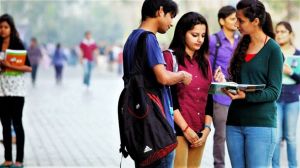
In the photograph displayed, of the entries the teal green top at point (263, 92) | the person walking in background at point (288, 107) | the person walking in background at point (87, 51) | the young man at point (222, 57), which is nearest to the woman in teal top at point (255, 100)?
the teal green top at point (263, 92)

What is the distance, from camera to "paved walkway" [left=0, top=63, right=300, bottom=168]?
32.4 ft

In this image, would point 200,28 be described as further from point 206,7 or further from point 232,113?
point 206,7

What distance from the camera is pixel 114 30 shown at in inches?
3784

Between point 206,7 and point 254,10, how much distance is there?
40062mm

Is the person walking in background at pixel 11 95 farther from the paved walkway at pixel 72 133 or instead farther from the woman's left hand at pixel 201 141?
the woman's left hand at pixel 201 141

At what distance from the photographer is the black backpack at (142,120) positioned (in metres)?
5.07

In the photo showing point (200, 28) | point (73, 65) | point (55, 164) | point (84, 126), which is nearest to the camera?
point (200, 28)

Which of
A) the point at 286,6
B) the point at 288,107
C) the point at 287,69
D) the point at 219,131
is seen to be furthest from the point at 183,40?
the point at 286,6

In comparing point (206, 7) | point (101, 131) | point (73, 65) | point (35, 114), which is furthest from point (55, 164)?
point (73, 65)

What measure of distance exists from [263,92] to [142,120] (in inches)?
36.7

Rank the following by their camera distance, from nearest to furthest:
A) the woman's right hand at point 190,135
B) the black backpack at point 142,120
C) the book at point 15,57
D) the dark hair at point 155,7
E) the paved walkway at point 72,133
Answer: the black backpack at point 142,120
the dark hair at point 155,7
the woman's right hand at point 190,135
the book at point 15,57
the paved walkway at point 72,133

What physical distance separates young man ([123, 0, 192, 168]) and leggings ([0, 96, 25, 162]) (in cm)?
397

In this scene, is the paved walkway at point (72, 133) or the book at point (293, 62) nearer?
the book at point (293, 62)

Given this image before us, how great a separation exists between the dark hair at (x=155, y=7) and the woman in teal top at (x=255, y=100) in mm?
551
